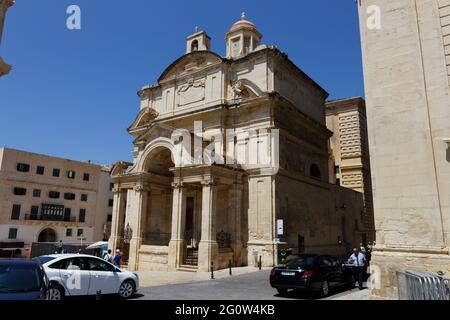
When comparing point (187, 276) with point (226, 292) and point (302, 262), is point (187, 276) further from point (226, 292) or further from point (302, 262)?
point (302, 262)

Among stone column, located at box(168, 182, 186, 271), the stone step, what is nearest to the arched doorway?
stone column, located at box(168, 182, 186, 271)

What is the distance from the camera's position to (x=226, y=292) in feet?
38.0

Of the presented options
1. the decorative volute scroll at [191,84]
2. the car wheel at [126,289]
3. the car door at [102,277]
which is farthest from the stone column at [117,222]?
the car door at [102,277]

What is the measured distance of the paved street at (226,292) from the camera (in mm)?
10484

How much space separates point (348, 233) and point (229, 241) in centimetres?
1376

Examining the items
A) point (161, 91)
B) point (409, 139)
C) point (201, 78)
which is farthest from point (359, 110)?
point (409, 139)

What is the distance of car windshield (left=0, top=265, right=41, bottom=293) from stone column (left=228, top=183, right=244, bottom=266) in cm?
1486

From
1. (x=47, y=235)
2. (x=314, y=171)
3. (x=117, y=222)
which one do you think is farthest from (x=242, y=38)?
(x=47, y=235)

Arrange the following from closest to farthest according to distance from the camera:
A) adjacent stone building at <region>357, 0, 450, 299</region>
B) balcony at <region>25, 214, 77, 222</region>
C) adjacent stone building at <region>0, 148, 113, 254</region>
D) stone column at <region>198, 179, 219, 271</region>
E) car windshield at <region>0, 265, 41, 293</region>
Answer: car windshield at <region>0, 265, 41, 293</region> → adjacent stone building at <region>357, 0, 450, 299</region> → stone column at <region>198, 179, 219, 271</region> → adjacent stone building at <region>0, 148, 113, 254</region> → balcony at <region>25, 214, 77, 222</region>

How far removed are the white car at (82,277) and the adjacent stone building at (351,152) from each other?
27591 millimetres

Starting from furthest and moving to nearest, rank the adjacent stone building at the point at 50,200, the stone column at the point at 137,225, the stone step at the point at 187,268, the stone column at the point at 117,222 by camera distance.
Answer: the adjacent stone building at the point at 50,200 < the stone column at the point at 117,222 < the stone column at the point at 137,225 < the stone step at the point at 187,268

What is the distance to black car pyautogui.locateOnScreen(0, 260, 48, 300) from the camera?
6023 mm

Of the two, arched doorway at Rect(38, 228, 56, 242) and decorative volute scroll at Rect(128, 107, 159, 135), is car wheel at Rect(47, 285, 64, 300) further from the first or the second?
arched doorway at Rect(38, 228, 56, 242)

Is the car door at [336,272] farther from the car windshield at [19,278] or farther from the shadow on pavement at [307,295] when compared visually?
the car windshield at [19,278]
